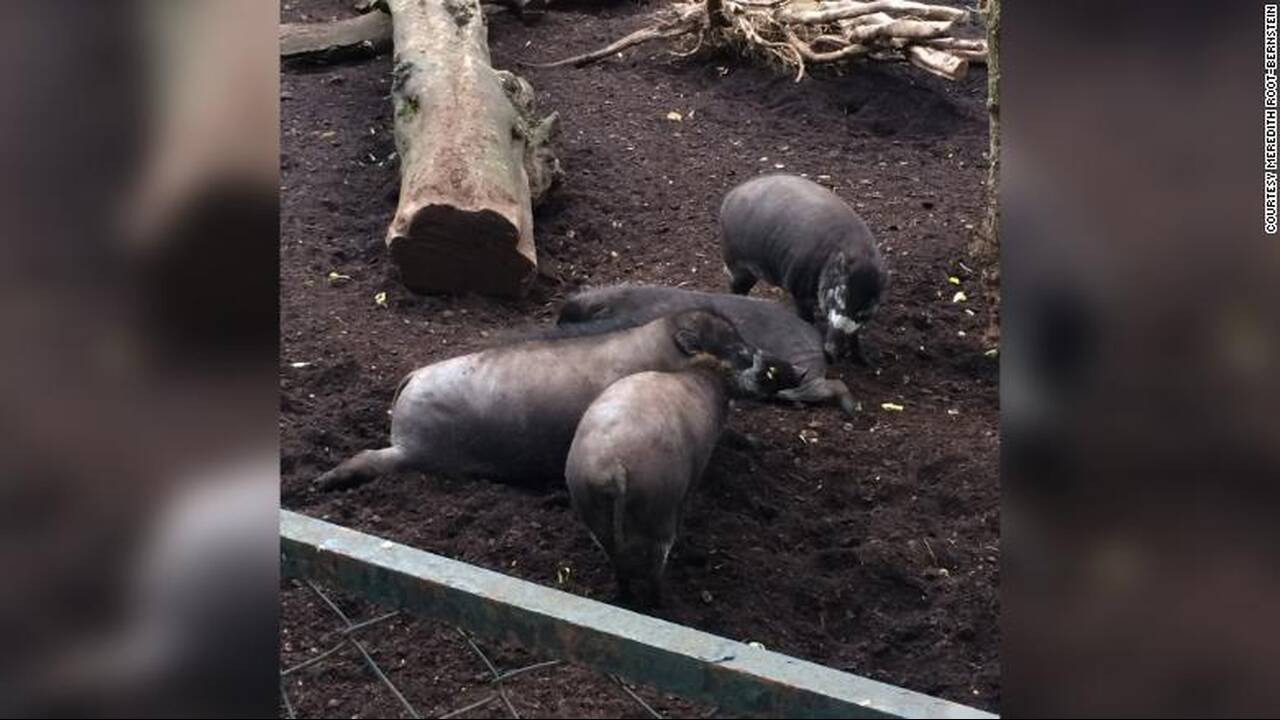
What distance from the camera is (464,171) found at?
5613 mm

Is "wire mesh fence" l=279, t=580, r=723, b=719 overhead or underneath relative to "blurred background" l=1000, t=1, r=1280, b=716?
underneath

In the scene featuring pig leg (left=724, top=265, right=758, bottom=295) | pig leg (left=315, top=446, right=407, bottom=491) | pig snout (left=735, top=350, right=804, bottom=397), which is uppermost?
pig snout (left=735, top=350, right=804, bottom=397)

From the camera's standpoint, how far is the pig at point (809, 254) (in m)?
5.42

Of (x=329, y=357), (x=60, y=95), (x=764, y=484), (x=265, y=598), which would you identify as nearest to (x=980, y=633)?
(x=764, y=484)

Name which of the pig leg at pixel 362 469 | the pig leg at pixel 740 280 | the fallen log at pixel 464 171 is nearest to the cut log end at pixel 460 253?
the fallen log at pixel 464 171

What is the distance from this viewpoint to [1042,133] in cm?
103

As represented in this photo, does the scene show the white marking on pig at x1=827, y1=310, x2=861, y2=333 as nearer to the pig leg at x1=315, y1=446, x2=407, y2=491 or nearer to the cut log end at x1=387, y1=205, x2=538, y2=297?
the cut log end at x1=387, y1=205, x2=538, y2=297

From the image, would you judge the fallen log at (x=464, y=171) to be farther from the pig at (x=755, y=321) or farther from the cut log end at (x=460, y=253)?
the pig at (x=755, y=321)

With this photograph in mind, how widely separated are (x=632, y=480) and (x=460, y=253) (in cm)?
217

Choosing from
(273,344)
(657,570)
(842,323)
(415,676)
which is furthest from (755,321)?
(273,344)

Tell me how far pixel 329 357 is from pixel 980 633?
2.43m

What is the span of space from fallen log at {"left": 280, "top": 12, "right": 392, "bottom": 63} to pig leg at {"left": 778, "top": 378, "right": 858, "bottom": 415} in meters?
4.20

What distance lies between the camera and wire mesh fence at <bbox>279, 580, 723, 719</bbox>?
8.93 feet

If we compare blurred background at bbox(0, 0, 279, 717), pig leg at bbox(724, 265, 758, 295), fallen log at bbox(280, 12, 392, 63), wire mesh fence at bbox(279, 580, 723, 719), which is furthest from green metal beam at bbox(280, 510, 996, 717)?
fallen log at bbox(280, 12, 392, 63)
